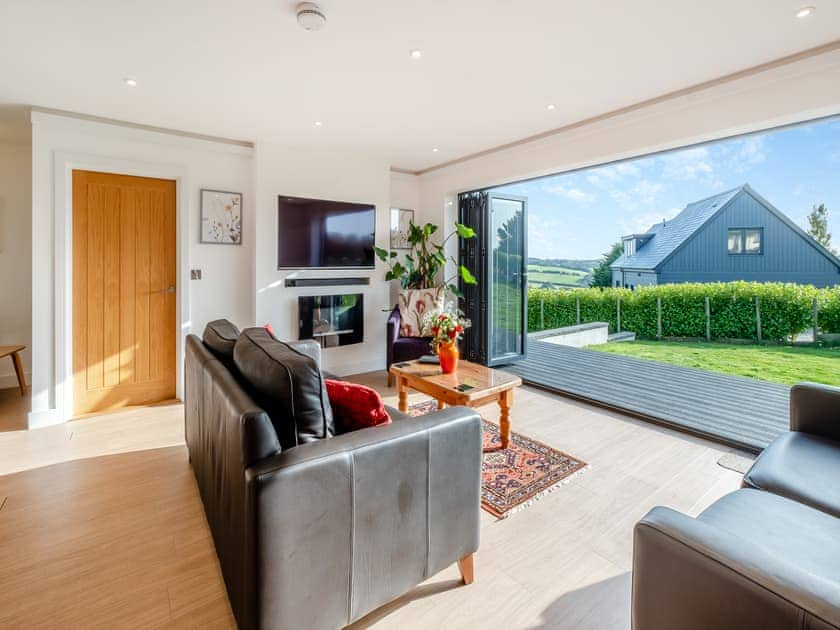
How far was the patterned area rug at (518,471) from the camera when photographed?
2320mm

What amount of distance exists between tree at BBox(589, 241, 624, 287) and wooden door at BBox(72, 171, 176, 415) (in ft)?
20.4

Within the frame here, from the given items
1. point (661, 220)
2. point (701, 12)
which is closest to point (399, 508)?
point (701, 12)

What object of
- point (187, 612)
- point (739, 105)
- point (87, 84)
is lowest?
point (187, 612)

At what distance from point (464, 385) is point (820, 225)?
4390 mm

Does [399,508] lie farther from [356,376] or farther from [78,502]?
[356,376]

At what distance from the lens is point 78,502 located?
2312 mm

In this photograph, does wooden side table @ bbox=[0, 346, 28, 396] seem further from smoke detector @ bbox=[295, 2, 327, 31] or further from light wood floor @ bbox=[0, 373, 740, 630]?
smoke detector @ bbox=[295, 2, 327, 31]

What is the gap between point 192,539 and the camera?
2.01 metres

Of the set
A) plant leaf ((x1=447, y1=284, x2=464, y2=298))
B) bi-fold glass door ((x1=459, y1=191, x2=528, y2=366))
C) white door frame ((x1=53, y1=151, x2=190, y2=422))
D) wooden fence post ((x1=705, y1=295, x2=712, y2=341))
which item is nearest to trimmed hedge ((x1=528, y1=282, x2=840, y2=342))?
wooden fence post ((x1=705, y1=295, x2=712, y2=341))

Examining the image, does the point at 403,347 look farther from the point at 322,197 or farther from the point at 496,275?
the point at 322,197

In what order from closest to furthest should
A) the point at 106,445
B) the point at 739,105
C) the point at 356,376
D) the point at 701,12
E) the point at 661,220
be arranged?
the point at 701,12 → the point at 739,105 → the point at 106,445 → the point at 356,376 → the point at 661,220

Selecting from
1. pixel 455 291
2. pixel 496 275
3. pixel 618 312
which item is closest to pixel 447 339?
pixel 455 291

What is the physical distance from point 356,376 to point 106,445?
2454mm

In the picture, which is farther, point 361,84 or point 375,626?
point 361,84
